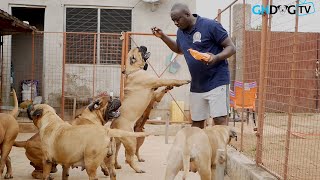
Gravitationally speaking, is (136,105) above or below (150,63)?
below

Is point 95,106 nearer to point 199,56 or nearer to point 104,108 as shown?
point 104,108

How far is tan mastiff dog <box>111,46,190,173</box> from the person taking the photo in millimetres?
7090

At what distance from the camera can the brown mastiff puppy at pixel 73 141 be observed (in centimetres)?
534

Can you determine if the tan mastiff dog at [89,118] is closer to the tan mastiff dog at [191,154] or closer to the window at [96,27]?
the tan mastiff dog at [191,154]

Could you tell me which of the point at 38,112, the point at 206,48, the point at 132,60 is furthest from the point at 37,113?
the point at 206,48

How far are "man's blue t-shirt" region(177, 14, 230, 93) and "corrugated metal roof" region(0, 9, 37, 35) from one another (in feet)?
16.3

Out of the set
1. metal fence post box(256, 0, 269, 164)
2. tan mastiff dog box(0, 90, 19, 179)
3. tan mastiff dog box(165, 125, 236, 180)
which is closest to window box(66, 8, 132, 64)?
tan mastiff dog box(0, 90, 19, 179)

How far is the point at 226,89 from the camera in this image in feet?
17.6

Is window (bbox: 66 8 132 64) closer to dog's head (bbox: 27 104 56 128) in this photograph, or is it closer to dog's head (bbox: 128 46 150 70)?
dog's head (bbox: 128 46 150 70)

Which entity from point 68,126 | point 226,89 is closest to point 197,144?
point 226,89

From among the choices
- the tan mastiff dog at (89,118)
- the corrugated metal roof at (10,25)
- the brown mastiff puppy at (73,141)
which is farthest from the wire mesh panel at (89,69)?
the brown mastiff puppy at (73,141)

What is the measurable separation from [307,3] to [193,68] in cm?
147

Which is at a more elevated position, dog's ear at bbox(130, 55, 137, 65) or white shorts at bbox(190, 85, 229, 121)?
dog's ear at bbox(130, 55, 137, 65)

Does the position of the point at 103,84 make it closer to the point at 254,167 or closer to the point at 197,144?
the point at 254,167
